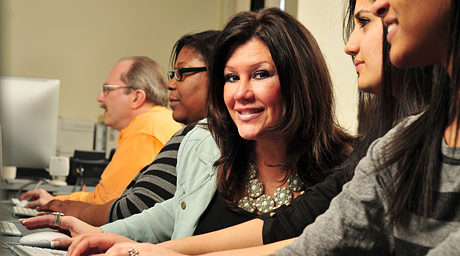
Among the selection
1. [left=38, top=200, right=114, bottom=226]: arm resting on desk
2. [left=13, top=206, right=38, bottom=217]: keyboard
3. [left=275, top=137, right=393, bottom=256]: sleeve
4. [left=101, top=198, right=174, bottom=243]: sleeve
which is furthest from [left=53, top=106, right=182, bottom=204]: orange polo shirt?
[left=275, top=137, right=393, bottom=256]: sleeve

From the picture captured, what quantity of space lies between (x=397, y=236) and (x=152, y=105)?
2.57 meters

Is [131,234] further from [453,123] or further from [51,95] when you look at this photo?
[51,95]

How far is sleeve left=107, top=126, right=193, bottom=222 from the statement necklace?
38 cm

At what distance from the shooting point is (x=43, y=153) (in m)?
3.48

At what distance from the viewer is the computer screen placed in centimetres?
332

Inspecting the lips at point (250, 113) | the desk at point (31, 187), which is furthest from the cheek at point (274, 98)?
the desk at point (31, 187)

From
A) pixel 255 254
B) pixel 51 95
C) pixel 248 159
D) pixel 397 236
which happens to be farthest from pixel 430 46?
pixel 51 95

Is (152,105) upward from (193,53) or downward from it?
downward

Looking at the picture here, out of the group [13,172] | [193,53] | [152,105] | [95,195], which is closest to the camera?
[193,53]

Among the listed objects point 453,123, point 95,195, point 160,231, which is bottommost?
point 95,195

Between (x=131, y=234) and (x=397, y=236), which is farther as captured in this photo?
(x=131, y=234)

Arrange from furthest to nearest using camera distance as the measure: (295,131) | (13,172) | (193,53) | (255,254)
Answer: (13,172), (193,53), (295,131), (255,254)

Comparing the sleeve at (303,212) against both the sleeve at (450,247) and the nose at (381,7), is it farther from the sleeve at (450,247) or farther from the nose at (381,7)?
the sleeve at (450,247)

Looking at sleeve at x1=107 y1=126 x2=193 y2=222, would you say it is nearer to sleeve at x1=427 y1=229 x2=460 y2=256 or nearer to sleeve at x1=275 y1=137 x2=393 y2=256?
sleeve at x1=275 y1=137 x2=393 y2=256
